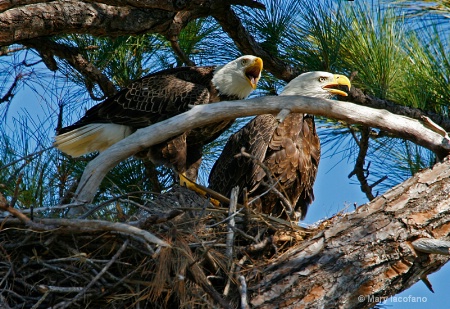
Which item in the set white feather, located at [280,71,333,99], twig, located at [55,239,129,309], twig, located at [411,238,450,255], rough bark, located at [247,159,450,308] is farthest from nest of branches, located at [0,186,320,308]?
white feather, located at [280,71,333,99]

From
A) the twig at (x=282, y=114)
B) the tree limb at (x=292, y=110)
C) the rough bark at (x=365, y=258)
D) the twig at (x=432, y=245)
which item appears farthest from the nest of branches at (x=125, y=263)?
the twig at (x=432, y=245)

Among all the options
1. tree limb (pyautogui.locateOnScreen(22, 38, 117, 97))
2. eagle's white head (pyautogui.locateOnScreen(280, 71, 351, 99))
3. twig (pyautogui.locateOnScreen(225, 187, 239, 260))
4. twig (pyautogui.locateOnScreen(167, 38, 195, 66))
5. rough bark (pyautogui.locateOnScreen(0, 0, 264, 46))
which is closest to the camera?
twig (pyautogui.locateOnScreen(225, 187, 239, 260))

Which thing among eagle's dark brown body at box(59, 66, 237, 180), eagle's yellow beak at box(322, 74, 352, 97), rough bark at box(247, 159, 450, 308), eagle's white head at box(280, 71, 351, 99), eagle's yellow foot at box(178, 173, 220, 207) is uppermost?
eagle's white head at box(280, 71, 351, 99)

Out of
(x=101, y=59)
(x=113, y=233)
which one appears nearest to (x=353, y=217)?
(x=113, y=233)

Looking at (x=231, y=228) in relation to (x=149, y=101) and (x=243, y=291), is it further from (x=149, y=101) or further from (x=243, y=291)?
(x=149, y=101)

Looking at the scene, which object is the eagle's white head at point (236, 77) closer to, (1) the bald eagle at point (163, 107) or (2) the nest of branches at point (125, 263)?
(1) the bald eagle at point (163, 107)

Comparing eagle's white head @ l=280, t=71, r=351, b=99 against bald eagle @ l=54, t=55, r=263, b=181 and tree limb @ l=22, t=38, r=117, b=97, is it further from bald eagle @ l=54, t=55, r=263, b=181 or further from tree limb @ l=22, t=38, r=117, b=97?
tree limb @ l=22, t=38, r=117, b=97

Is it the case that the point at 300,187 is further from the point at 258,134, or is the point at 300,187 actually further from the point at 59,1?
the point at 59,1

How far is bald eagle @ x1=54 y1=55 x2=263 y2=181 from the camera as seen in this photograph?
14.1ft

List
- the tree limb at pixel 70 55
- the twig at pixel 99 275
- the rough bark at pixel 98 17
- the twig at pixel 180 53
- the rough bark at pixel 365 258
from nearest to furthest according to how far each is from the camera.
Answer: the twig at pixel 99 275 < the rough bark at pixel 365 258 < the rough bark at pixel 98 17 < the tree limb at pixel 70 55 < the twig at pixel 180 53

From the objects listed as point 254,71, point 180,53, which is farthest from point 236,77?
point 180,53

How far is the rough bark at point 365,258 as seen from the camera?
2.97 meters

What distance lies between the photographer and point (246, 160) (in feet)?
14.1

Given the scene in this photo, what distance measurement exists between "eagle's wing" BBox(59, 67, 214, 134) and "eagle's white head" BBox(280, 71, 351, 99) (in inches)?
19.8
